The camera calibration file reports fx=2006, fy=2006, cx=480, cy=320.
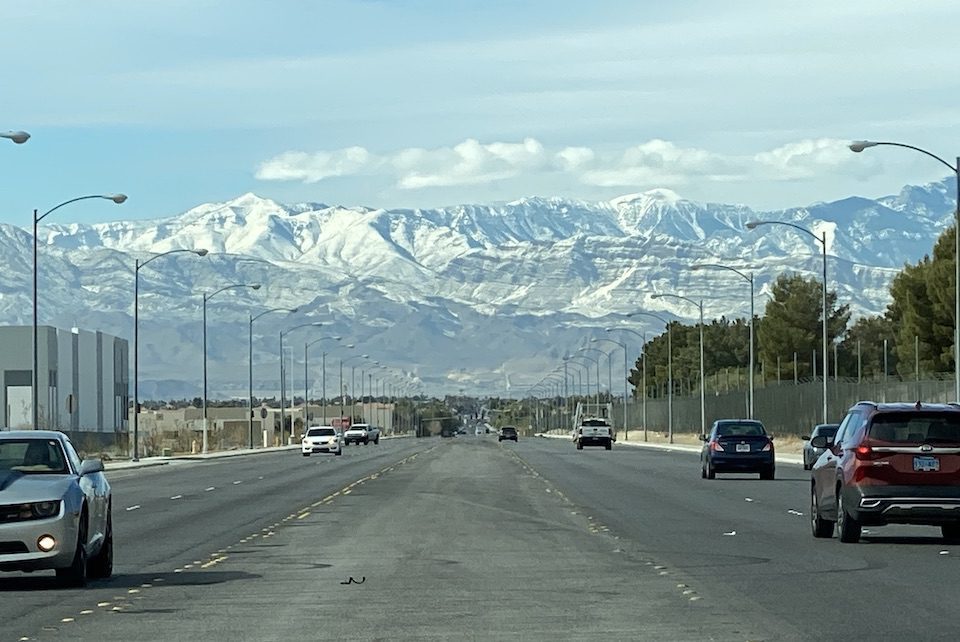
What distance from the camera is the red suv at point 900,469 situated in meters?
25.0

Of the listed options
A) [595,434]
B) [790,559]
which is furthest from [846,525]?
[595,434]

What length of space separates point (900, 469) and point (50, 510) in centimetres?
1098

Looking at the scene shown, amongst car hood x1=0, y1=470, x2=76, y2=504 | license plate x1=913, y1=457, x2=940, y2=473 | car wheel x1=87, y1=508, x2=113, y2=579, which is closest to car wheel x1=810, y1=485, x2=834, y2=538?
license plate x1=913, y1=457, x2=940, y2=473

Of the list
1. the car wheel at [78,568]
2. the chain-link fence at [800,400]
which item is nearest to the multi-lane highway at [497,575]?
the car wheel at [78,568]

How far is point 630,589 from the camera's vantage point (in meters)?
19.3

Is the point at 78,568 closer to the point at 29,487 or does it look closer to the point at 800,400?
the point at 29,487

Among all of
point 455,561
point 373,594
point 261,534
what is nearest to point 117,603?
point 373,594

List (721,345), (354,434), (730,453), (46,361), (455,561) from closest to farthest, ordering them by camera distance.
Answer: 1. (455,561)
2. (730,453)
3. (46,361)
4. (354,434)
5. (721,345)

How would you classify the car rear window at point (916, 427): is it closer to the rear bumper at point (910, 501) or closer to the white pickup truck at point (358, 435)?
the rear bumper at point (910, 501)

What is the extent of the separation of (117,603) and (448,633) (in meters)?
4.12

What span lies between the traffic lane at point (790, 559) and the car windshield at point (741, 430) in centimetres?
854

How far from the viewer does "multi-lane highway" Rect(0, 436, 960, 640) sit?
1628 cm

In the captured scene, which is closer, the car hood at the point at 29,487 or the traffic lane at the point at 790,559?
the traffic lane at the point at 790,559

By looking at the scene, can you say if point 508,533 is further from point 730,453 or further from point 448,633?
point 730,453
